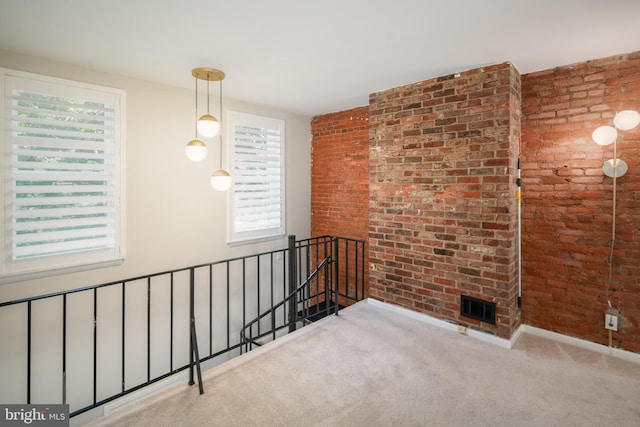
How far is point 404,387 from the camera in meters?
2.35

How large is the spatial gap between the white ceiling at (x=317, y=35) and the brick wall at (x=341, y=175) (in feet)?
4.51

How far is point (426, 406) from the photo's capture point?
2148mm

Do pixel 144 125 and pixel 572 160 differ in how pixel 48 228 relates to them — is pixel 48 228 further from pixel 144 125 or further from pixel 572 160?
pixel 572 160

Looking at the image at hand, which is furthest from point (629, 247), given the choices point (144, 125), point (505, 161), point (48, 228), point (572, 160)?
point (48, 228)

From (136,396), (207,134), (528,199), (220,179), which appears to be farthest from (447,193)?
(136,396)

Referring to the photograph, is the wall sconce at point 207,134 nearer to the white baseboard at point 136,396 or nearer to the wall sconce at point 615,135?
the white baseboard at point 136,396

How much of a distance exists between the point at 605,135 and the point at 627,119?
176mm

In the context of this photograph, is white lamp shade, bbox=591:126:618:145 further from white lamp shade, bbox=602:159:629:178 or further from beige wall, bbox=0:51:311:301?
beige wall, bbox=0:51:311:301

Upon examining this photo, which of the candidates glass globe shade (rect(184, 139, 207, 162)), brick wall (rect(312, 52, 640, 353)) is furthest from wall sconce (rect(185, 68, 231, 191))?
brick wall (rect(312, 52, 640, 353))

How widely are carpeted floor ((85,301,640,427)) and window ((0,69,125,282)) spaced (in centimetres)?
170

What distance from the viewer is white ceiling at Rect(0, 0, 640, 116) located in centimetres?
205

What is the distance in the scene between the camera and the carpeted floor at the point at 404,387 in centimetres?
204
